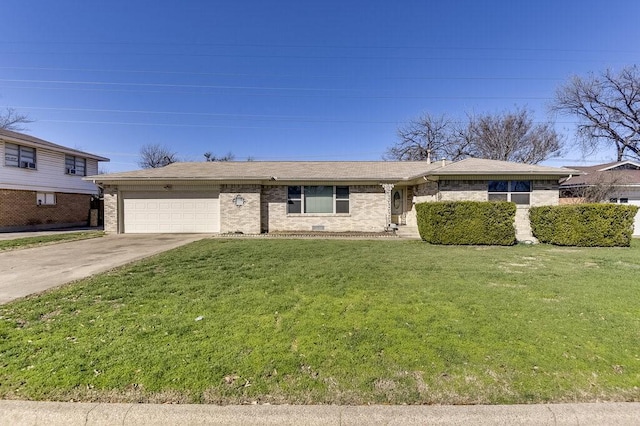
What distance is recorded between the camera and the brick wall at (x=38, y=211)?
16453 mm

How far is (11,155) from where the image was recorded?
16703mm

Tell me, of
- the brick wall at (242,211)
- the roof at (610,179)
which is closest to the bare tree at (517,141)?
the roof at (610,179)

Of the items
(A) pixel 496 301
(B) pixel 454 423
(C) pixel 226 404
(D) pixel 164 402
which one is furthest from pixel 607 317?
(D) pixel 164 402

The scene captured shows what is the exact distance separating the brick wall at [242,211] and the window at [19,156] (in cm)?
1227

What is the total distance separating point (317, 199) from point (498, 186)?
26.2 ft

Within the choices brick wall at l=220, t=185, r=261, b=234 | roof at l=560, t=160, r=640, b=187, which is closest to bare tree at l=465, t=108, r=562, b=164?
roof at l=560, t=160, r=640, b=187

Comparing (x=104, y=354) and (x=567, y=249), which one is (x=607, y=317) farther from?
(x=567, y=249)

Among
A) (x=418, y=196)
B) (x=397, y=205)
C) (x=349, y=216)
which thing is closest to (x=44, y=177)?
(x=349, y=216)

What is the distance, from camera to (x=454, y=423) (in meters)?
2.22

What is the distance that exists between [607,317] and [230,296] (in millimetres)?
5126

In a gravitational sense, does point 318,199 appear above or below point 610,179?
below

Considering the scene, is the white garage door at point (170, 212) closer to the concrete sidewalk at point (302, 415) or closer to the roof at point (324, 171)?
the roof at point (324, 171)

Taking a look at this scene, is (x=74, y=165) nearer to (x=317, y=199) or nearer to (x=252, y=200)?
(x=252, y=200)

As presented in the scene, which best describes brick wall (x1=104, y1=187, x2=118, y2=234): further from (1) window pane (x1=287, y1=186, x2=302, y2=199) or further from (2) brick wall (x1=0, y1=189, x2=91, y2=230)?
(1) window pane (x1=287, y1=186, x2=302, y2=199)
